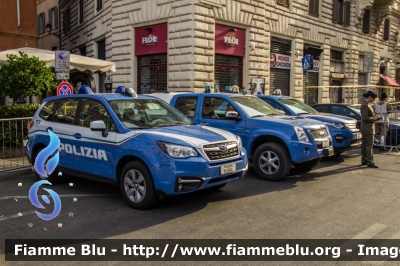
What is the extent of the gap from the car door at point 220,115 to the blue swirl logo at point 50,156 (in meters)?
2.90

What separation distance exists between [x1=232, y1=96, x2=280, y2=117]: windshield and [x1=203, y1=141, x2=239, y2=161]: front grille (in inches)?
90.9

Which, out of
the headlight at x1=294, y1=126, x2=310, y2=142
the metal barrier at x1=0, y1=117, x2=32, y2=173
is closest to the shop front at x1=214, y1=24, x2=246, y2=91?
the metal barrier at x1=0, y1=117, x2=32, y2=173

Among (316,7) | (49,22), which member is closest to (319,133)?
(316,7)

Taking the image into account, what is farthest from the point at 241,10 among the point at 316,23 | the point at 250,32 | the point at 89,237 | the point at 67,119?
the point at 89,237

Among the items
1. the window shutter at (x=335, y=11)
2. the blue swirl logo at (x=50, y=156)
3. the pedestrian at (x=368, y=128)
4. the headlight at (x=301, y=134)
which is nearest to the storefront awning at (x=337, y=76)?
the window shutter at (x=335, y=11)

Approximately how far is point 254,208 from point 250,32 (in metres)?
13.1

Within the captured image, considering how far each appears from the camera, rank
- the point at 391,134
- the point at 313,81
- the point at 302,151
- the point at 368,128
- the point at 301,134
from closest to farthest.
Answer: the point at 302,151 < the point at 301,134 < the point at 368,128 < the point at 391,134 < the point at 313,81

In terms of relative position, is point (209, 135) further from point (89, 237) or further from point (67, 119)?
point (67, 119)

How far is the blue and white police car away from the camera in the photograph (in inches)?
208

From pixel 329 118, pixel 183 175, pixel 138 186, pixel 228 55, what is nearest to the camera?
pixel 183 175

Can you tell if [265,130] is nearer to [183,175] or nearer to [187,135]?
[187,135]

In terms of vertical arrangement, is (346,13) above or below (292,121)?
above

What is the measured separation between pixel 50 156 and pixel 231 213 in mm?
3388

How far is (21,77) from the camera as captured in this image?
385 inches
